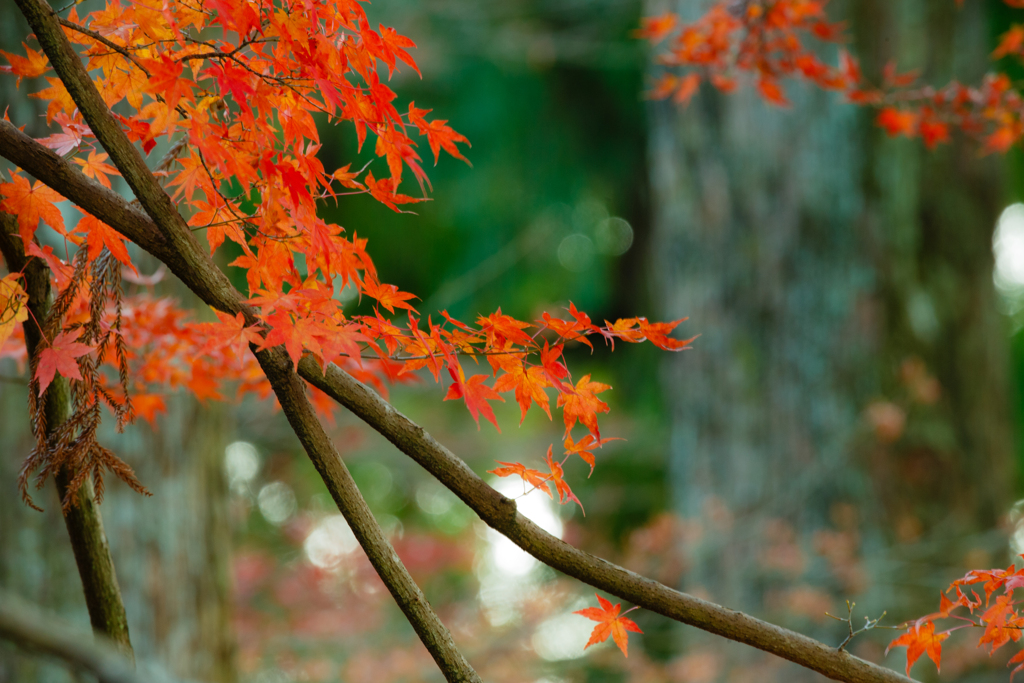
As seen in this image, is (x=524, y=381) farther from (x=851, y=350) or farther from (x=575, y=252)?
(x=575, y=252)

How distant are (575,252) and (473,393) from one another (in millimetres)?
5067

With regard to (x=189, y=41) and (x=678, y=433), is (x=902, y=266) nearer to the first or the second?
(x=678, y=433)

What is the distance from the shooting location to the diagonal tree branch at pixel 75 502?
939 mm

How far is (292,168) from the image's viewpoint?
3.10ft

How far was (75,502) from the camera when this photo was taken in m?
1.03

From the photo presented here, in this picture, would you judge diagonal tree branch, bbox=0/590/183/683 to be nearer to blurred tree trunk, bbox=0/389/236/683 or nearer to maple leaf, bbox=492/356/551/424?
maple leaf, bbox=492/356/551/424

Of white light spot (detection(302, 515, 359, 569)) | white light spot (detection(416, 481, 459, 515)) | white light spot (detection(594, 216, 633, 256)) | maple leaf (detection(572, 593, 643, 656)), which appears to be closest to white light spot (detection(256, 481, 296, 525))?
white light spot (detection(302, 515, 359, 569))

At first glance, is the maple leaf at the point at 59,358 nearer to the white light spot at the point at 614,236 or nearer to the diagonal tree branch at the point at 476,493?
the diagonal tree branch at the point at 476,493

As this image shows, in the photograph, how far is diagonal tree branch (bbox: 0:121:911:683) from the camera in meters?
0.84

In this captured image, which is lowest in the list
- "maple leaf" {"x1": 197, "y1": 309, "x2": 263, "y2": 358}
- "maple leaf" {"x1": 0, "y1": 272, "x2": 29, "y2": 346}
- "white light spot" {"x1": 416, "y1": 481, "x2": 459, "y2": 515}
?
"white light spot" {"x1": 416, "y1": 481, "x2": 459, "y2": 515}

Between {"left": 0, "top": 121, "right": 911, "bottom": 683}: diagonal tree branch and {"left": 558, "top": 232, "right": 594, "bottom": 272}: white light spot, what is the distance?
505 centimetres

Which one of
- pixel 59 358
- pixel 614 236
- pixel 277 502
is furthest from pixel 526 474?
pixel 277 502

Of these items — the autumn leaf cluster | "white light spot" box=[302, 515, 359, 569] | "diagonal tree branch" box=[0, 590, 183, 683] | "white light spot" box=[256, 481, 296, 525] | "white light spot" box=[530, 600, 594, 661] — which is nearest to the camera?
"diagonal tree branch" box=[0, 590, 183, 683]

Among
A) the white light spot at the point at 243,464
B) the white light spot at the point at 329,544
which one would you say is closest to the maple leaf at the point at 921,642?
the white light spot at the point at 329,544
